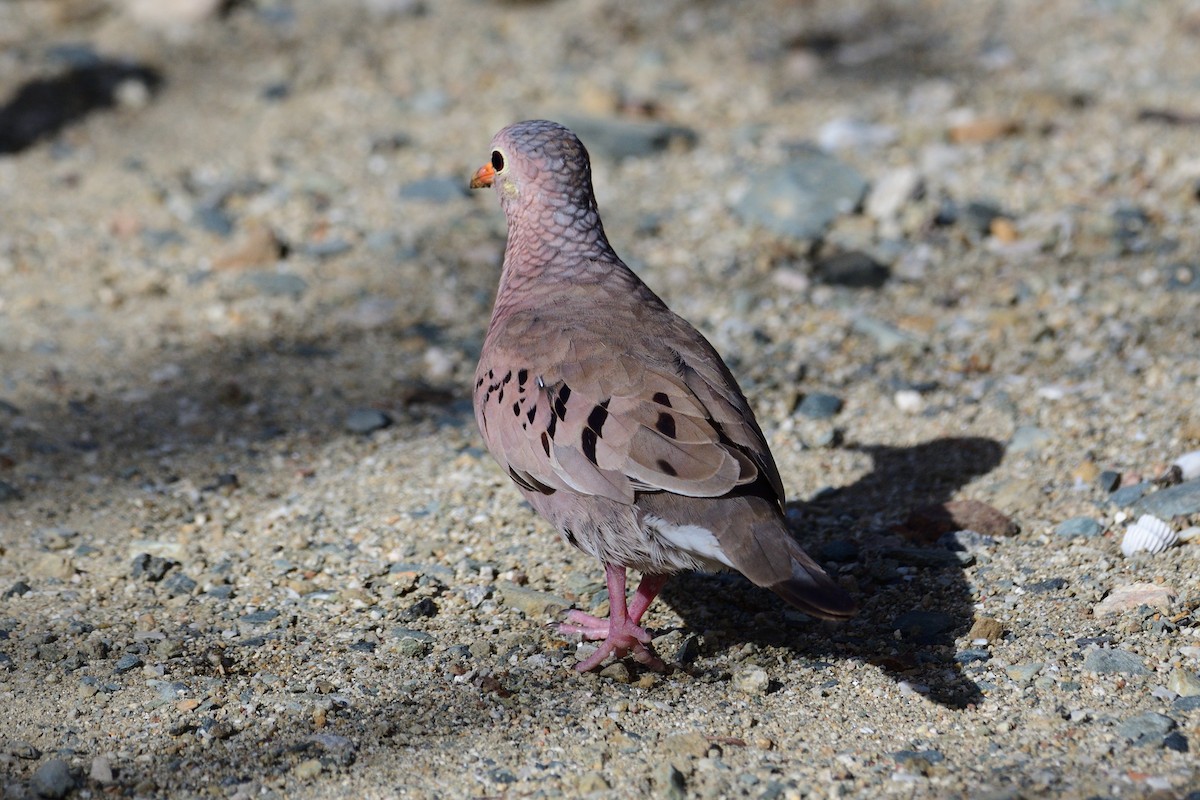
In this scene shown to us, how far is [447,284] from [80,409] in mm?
1805

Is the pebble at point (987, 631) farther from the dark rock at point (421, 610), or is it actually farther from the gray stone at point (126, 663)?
the gray stone at point (126, 663)

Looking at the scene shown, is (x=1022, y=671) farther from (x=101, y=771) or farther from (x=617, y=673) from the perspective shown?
(x=101, y=771)

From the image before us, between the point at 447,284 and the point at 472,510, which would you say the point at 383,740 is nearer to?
the point at 472,510

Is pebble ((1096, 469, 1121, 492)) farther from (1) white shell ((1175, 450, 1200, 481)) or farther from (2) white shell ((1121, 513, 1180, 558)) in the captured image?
(2) white shell ((1121, 513, 1180, 558))

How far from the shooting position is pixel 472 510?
183 inches

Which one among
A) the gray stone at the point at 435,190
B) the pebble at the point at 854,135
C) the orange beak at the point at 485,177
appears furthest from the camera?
the pebble at the point at 854,135

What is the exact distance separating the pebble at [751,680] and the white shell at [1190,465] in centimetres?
177

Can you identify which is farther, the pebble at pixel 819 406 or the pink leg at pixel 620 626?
the pebble at pixel 819 406

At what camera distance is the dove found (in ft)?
11.1

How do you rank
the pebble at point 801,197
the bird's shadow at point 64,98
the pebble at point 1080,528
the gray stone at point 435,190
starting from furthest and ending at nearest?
the bird's shadow at point 64,98
the gray stone at point 435,190
the pebble at point 801,197
the pebble at point 1080,528

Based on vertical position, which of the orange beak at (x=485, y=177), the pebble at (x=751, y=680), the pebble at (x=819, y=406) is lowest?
the pebble at (x=751, y=680)

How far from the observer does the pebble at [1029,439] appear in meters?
4.80

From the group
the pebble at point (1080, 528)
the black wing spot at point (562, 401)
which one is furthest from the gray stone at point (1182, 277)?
the black wing spot at point (562, 401)

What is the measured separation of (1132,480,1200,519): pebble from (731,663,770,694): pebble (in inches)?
57.9
